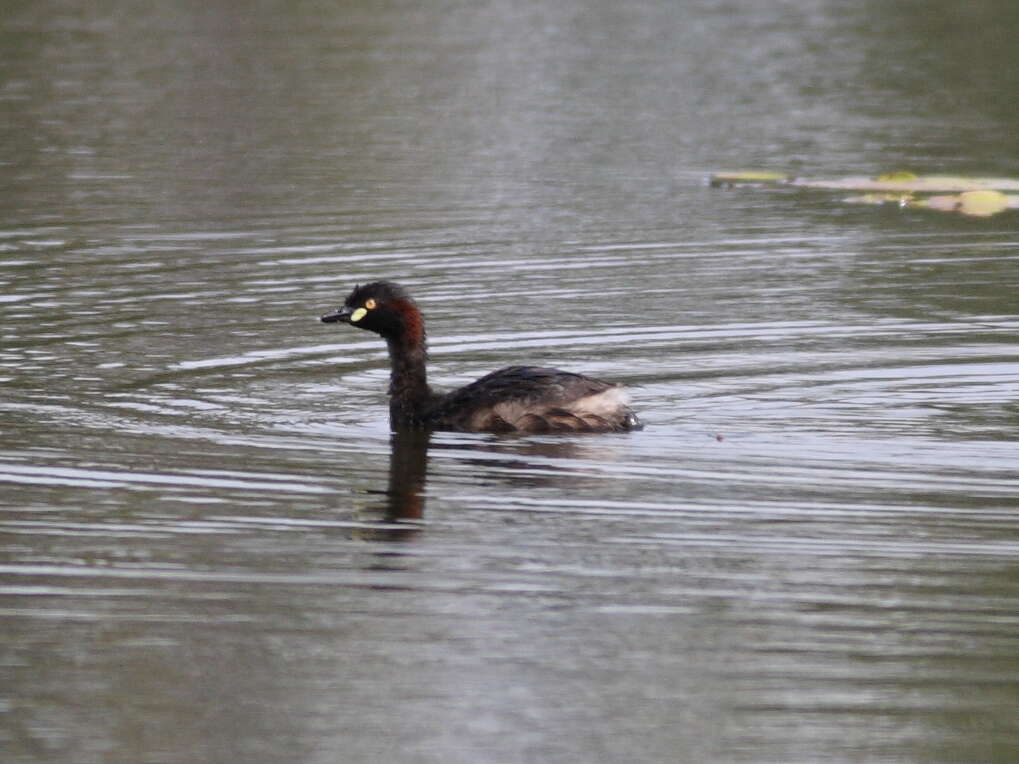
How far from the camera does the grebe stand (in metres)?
10.7

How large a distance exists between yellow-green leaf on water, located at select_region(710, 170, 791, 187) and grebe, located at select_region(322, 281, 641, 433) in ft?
28.4

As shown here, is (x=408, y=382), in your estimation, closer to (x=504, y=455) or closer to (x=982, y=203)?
(x=504, y=455)

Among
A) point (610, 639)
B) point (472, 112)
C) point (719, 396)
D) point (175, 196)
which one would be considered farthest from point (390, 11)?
point (610, 639)

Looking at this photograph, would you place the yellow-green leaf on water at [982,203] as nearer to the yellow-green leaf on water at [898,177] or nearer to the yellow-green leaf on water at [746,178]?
the yellow-green leaf on water at [898,177]

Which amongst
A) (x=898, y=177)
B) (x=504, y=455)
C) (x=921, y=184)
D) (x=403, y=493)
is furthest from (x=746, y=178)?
(x=403, y=493)

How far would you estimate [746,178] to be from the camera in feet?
64.8

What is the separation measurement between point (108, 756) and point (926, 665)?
2.65 meters

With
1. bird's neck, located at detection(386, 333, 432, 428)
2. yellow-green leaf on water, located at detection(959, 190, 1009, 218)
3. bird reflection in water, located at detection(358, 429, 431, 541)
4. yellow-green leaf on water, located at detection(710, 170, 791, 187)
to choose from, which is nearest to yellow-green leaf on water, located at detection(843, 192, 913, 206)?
yellow-green leaf on water, located at detection(959, 190, 1009, 218)

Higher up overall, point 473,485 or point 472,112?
point 472,112

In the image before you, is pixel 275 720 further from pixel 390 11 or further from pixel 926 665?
pixel 390 11

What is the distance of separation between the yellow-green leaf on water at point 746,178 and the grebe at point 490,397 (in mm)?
8647

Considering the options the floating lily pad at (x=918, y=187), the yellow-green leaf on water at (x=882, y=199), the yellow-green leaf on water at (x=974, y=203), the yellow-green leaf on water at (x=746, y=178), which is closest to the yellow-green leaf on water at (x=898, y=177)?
the floating lily pad at (x=918, y=187)

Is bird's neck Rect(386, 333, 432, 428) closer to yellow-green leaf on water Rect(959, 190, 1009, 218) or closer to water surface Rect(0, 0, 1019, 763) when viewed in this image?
water surface Rect(0, 0, 1019, 763)

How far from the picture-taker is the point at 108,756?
250 inches
